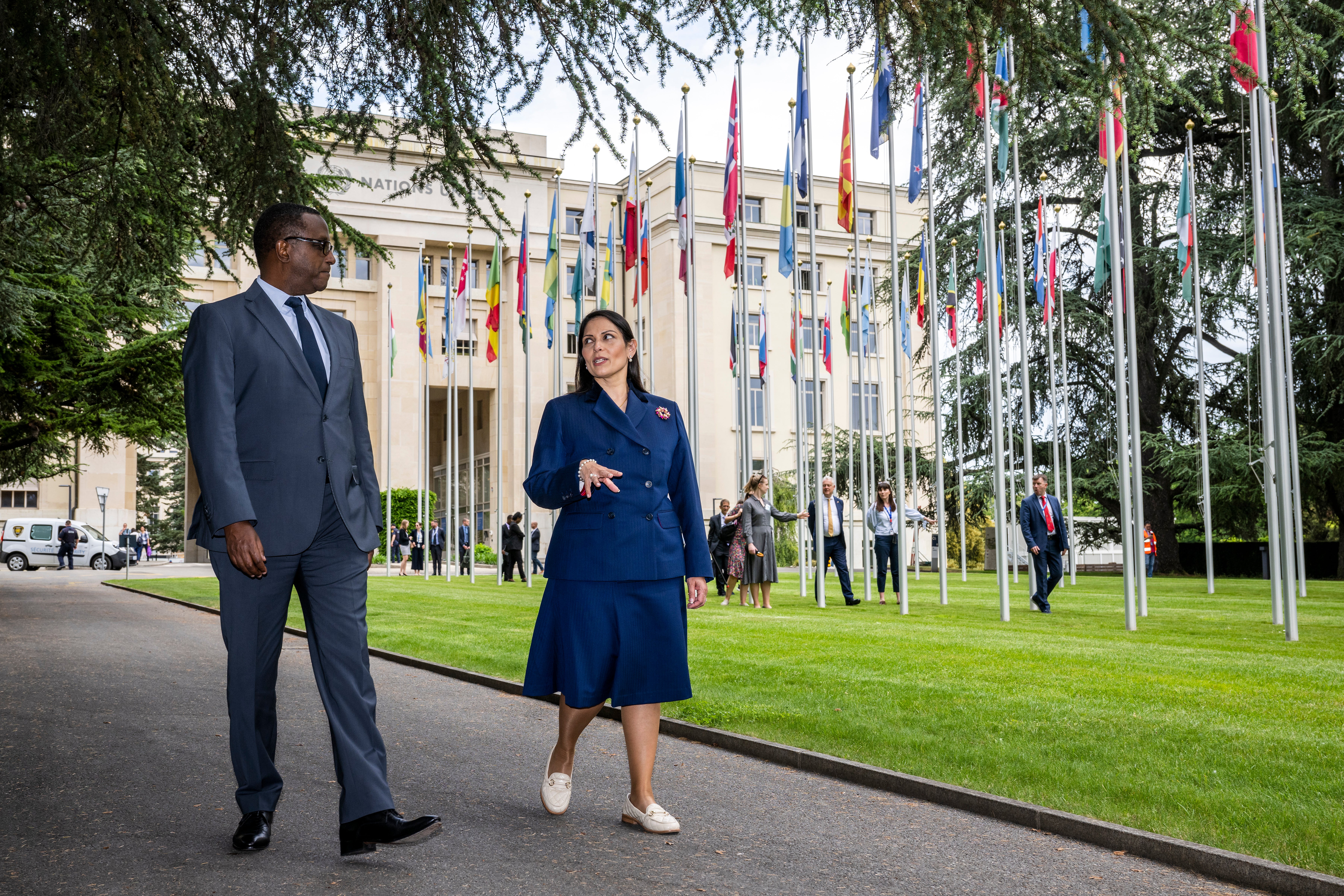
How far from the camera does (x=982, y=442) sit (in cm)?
3556

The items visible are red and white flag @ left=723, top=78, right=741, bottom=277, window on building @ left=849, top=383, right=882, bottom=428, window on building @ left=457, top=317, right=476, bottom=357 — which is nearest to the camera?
red and white flag @ left=723, top=78, right=741, bottom=277

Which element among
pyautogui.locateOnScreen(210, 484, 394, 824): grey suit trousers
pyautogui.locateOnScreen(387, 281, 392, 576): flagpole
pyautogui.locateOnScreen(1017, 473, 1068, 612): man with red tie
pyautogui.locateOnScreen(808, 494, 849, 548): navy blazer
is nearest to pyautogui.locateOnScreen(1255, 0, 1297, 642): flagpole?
pyautogui.locateOnScreen(1017, 473, 1068, 612): man with red tie

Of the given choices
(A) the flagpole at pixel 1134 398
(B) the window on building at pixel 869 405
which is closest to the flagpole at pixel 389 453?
(A) the flagpole at pixel 1134 398

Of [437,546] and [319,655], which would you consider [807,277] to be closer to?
[437,546]

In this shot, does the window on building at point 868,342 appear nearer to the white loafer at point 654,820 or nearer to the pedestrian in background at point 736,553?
the pedestrian in background at point 736,553

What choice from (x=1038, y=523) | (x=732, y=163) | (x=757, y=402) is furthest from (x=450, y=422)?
(x=757, y=402)

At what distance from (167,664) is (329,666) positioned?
7.65m

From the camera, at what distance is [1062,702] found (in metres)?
7.62

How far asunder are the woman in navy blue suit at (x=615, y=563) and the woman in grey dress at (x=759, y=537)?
12901mm

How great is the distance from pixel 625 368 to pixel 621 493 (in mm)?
560

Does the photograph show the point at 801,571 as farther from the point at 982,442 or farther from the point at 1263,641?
the point at 982,442

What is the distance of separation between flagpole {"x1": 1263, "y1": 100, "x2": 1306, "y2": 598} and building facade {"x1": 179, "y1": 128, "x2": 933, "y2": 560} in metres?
27.9

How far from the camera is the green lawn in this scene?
505 cm

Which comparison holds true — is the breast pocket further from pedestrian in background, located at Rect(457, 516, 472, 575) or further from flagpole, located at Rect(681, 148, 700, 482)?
pedestrian in background, located at Rect(457, 516, 472, 575)
